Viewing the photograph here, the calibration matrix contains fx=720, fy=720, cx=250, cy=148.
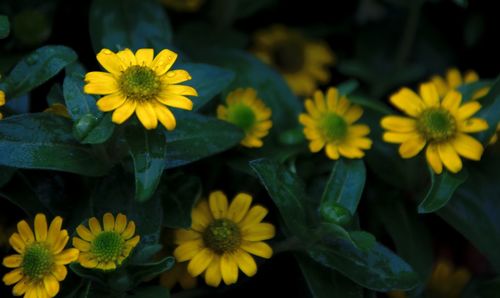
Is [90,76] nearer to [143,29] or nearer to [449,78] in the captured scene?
[143,29]

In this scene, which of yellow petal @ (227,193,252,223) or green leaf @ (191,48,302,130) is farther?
green leaf @ (191,48,302,130)

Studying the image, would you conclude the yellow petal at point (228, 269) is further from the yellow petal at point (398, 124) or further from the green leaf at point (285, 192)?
the yellow petal at point (398, 124)

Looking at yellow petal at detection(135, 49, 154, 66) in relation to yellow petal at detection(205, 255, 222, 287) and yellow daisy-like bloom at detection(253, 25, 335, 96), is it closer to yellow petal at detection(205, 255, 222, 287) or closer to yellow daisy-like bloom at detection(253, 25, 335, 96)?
yellow petal at detection(205, 255, 222, 287)

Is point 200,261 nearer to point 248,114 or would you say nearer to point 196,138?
point 196,138

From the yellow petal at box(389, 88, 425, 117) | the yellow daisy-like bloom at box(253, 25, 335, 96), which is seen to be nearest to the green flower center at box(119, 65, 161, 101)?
the yellow petal at box(389, 88, 425, 117)

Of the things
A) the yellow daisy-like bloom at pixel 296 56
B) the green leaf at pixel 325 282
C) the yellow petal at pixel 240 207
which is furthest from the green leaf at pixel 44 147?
the yellow daisy-like bloom at pixel 296 56

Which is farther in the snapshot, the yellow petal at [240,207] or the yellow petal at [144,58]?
the yellow petal at [240,207]
